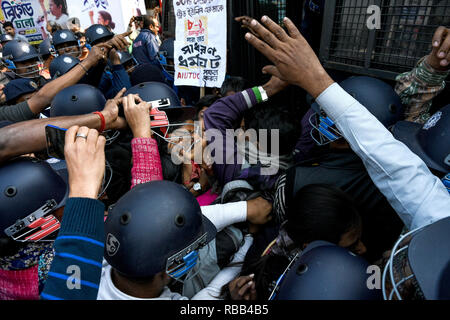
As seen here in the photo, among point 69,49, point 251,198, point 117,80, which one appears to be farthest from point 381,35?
point 69,49

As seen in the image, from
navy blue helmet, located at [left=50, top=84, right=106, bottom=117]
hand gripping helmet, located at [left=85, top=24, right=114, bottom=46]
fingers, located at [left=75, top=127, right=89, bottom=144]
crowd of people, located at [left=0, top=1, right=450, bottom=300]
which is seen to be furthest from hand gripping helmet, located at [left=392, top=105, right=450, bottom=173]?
hand gripping helmet, located at [left=85, top=24, right=114, bottom=46]

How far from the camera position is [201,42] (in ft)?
10.4

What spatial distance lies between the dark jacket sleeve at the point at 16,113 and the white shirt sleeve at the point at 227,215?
2062 millimetres

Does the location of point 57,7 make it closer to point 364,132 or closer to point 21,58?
point 21,58

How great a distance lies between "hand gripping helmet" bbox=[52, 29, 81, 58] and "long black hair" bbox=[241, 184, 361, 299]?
590 centimetres

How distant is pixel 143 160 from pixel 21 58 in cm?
486

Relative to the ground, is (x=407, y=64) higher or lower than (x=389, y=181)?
higher

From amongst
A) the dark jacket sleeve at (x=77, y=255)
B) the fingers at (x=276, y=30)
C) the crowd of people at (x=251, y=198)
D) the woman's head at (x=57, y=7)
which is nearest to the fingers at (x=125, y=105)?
the crowd of people at (x=251, y=198)

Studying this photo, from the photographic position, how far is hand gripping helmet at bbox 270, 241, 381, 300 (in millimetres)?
1045

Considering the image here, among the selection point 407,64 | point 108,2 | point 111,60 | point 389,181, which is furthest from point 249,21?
point 108,2

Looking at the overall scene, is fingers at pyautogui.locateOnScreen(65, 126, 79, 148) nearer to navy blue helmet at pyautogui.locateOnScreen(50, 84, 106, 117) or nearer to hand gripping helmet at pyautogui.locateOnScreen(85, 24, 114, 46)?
navy blue helmet at pyautogui.locateOnScreen(50, 84, 106, 117)

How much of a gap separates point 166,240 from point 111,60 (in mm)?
3911

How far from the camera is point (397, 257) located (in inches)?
35.8
